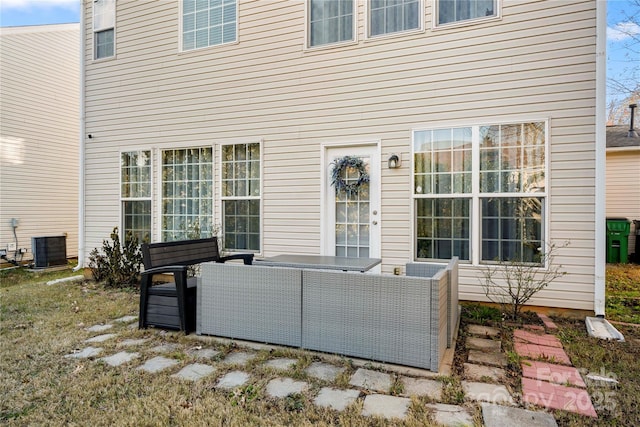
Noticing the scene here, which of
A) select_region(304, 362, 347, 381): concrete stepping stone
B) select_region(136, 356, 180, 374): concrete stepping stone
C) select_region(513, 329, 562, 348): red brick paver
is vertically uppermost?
select_region(304, 362, 347, 381): concrete stepping stone

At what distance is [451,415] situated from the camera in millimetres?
2191

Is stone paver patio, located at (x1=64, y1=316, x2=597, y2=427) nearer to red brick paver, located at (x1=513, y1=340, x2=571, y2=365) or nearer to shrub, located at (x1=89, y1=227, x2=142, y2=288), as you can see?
red brick paver, located at (x1=513, y1=340, x2=571, y2=365)

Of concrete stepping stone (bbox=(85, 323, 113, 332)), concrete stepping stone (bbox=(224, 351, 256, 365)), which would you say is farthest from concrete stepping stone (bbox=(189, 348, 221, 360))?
concrete stepping stone (bbox=(85, 323, 113, 332))

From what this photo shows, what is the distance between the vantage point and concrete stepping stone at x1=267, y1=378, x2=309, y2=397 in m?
2.48

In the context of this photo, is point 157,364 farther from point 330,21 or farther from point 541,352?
point 330,21

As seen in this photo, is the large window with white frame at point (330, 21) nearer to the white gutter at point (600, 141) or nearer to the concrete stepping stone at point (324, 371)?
the white gutter at point (600, 141)

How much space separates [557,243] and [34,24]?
12.3 meters

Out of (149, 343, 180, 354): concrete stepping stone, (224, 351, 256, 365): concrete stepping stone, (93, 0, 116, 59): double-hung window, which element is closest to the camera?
(224, 351, 256, 365): concrete stepping stone

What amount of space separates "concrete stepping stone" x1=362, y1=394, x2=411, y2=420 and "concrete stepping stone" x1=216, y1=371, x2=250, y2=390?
0.88 m

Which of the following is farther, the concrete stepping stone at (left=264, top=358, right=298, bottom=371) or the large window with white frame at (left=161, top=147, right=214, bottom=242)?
the large window with white frame at (left=161, top=147, right=214, bottom=242)

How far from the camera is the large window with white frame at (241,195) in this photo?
5902mm

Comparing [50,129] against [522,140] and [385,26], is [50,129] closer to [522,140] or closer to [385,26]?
[385,26]

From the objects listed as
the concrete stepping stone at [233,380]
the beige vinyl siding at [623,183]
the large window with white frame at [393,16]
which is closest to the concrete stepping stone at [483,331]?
the concrete stepping stone at [233,380]

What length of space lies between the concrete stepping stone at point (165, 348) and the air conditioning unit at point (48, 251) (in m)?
7.05
